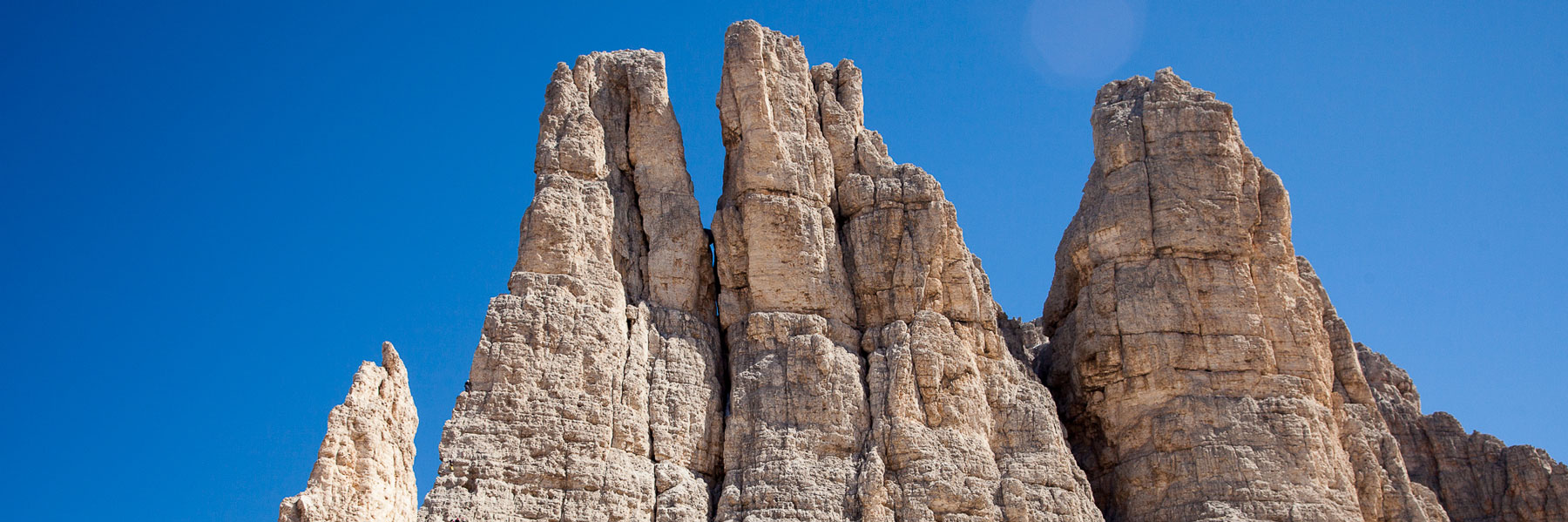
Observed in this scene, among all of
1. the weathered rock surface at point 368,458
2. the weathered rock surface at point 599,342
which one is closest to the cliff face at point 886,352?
the weathered rock surface at point 599,342

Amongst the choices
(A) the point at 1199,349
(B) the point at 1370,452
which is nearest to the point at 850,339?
(A) the point at 1199,349

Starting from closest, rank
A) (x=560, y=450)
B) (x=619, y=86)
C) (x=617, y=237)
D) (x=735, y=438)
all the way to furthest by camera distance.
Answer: (x=560, y=450), (x=735, y=438), (x=617, y=237), (x=619, y=86)

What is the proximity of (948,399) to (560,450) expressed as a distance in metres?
9.21

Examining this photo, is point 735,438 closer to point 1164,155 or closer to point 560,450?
point 560,450

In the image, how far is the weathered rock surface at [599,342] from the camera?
3359 centimetres

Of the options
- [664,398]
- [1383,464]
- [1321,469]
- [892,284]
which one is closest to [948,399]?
[892,284]

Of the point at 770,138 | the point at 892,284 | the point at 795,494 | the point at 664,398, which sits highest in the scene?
the point at 770,138

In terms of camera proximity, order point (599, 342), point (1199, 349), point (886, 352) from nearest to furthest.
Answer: point (599, 342)
point (886, 352)
point (1199, 349)

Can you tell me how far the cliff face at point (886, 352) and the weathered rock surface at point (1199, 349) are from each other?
7 cm

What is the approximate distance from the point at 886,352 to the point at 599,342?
695 centimetres

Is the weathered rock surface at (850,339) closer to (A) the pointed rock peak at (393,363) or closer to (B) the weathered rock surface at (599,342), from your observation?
(B) the weathered rock surface at (599,342)

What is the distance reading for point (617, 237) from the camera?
3869 centimetres

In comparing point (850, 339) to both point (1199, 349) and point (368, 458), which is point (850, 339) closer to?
point (1199, 349)

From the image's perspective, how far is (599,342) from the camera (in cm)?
3588
